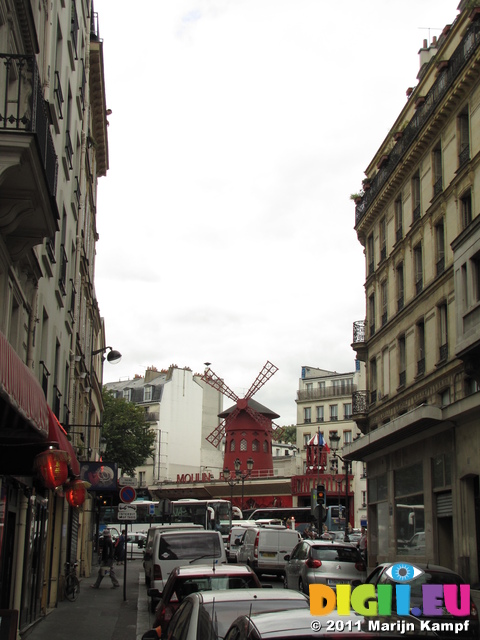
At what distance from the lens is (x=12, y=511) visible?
1402cm

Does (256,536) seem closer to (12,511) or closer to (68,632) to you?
(68,632)

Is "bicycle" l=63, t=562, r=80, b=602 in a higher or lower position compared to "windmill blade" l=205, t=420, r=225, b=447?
lower

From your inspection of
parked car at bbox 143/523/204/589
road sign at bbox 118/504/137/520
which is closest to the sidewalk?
parked car at bbox 143/523/204/589

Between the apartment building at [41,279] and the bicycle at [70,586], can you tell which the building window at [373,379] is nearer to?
the apartment building at [41,279]

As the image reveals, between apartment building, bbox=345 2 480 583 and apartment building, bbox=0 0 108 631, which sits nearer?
apartment building, bbox=0 0 108 631

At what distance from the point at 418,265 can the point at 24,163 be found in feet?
80.2

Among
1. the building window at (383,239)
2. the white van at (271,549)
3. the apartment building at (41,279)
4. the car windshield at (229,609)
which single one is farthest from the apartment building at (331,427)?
the car windshield at (229,609)

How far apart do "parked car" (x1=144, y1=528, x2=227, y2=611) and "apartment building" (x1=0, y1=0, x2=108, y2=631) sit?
2.65 metres

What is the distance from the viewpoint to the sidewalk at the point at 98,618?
1662 cm

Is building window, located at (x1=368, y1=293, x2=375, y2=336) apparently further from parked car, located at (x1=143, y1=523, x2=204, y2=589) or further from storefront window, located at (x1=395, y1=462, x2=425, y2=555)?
parked car, located at (x1=143, y1=523, x2=204, y2=589)

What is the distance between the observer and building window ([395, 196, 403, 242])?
35.4 meters

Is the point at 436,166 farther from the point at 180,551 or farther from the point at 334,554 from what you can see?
the point at 180,551

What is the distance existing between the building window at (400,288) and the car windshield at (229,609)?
27.4 m

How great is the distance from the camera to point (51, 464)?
1089 centimetres
